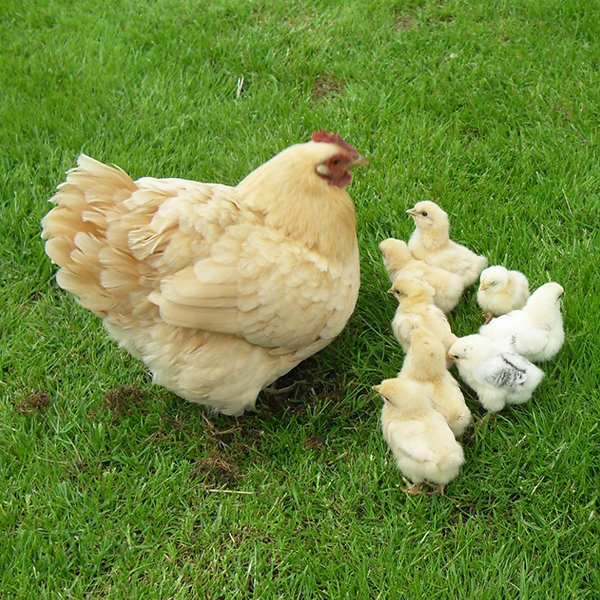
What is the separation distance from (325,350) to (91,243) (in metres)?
1.33

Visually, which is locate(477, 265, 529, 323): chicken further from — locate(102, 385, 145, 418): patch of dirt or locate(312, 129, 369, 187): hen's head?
locate(102, 385, 145, 418): patch of dirt

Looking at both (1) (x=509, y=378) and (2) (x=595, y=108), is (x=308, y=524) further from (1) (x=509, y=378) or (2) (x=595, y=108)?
(2) (x=595, y=108)

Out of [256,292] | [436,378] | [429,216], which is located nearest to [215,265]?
[256,292]

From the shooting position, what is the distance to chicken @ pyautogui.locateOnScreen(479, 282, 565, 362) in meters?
2.94

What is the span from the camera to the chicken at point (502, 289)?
314 centimetres

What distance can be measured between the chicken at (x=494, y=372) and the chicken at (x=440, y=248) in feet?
1.73

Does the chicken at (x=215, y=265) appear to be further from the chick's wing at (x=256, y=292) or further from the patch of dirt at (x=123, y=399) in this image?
the patch of dirt at (x=123, y=399)

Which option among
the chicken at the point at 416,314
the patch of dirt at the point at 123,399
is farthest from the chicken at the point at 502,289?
the patch of dirt at the point at 123,399

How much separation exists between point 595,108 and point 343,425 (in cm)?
282

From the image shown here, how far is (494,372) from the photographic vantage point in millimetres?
2850

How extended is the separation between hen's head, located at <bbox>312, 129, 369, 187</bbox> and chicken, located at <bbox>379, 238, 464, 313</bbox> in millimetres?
549

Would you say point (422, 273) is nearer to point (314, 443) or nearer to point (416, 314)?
point (416, 314)

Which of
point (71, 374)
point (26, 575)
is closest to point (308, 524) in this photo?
point (26, 575)

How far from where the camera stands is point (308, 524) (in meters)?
2.77
